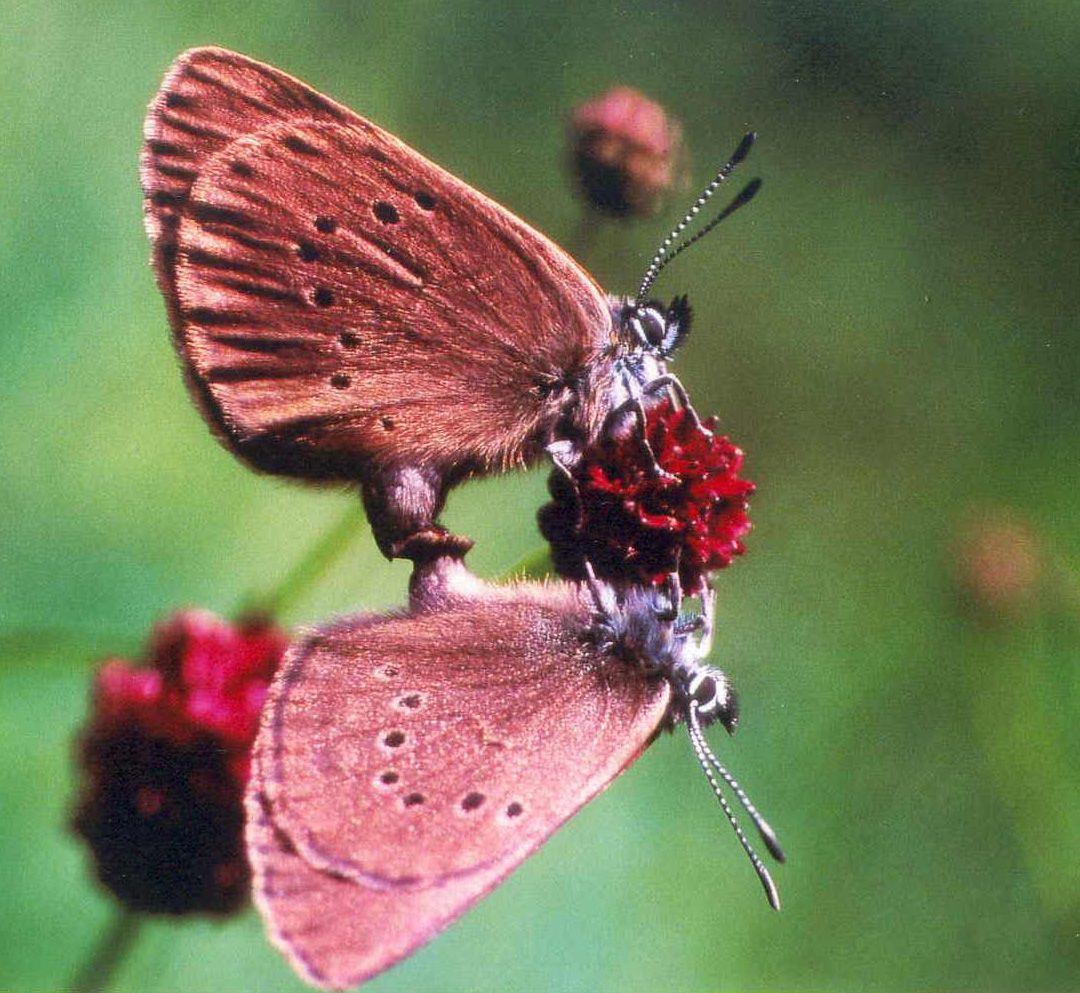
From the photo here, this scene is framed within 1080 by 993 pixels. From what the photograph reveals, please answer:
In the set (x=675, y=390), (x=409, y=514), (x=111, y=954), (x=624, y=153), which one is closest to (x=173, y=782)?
(x=111, y=954)

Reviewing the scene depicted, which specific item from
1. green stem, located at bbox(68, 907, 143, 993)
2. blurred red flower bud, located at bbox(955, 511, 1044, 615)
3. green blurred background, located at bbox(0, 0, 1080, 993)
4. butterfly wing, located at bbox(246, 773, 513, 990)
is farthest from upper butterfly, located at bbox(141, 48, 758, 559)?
blurred red flower bud, located at bbox(955, 511, 1044, 615)

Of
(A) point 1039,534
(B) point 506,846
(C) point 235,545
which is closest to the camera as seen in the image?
(B) point 506,846

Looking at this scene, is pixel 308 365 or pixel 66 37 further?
pixel 66 37

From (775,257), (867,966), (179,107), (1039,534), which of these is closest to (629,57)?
(775,257)

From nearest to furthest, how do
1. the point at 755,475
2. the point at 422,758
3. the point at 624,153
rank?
the point at 422,758, the point at 624,153, the point at 755,475

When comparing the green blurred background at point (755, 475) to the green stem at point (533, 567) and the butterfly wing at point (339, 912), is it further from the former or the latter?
the butterfly wing at point (339, 912)

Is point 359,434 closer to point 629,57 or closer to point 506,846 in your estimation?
point 506,846

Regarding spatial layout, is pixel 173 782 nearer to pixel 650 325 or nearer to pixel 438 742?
pixel 438 742

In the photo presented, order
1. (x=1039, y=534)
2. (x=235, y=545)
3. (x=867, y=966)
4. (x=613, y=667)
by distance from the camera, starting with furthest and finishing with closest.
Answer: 1. (x=1039, y=534)
2. (x=867, y=966)
3. (x=235, y=545)
4. (x=613, y=667)
